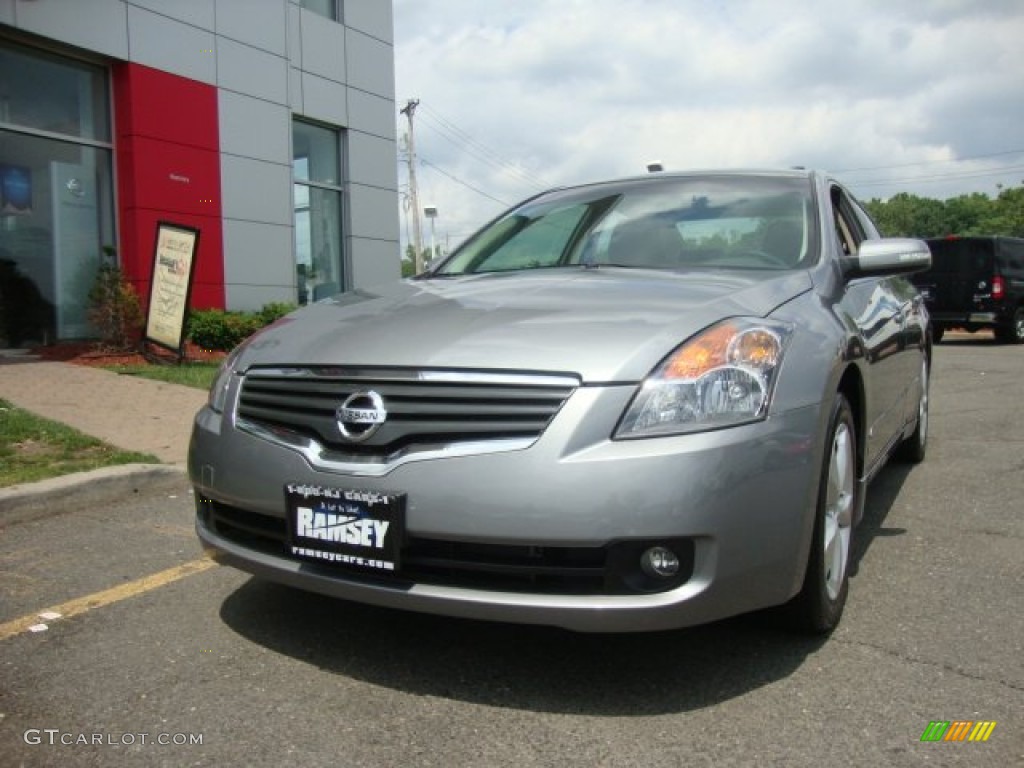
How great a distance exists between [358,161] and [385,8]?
273 centimetres

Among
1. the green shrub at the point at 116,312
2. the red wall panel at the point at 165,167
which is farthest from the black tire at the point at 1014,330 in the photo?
the green shrub at the point at 116,312

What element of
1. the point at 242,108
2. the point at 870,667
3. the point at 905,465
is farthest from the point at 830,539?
the point at 242,108

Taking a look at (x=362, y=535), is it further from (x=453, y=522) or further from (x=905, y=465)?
(x=905, y=465)

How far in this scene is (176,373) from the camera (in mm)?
9133

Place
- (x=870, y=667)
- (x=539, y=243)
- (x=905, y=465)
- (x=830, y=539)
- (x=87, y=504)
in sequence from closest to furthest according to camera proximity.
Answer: (x=870, y=667)
(x=830, y=539)
(x=539, y=243)
(x=87, y=504)
(x=905, y=465)

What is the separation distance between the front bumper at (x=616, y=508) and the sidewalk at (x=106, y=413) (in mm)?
2823

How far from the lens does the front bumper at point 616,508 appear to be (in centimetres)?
218

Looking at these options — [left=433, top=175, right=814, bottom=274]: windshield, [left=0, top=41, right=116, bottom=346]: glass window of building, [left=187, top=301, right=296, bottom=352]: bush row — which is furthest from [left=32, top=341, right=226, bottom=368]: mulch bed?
[left=433, top=175, right=814, bottom=274]: windshield

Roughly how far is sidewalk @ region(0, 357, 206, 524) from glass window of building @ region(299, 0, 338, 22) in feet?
24.9

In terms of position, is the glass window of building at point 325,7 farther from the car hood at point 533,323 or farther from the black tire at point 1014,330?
the black tire at point 1014,330

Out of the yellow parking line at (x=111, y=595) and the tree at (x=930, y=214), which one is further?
the tree at (x=930, y=214)

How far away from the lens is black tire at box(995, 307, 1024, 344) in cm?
1656

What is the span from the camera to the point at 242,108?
12859 mm

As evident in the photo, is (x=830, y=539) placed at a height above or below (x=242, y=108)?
below
